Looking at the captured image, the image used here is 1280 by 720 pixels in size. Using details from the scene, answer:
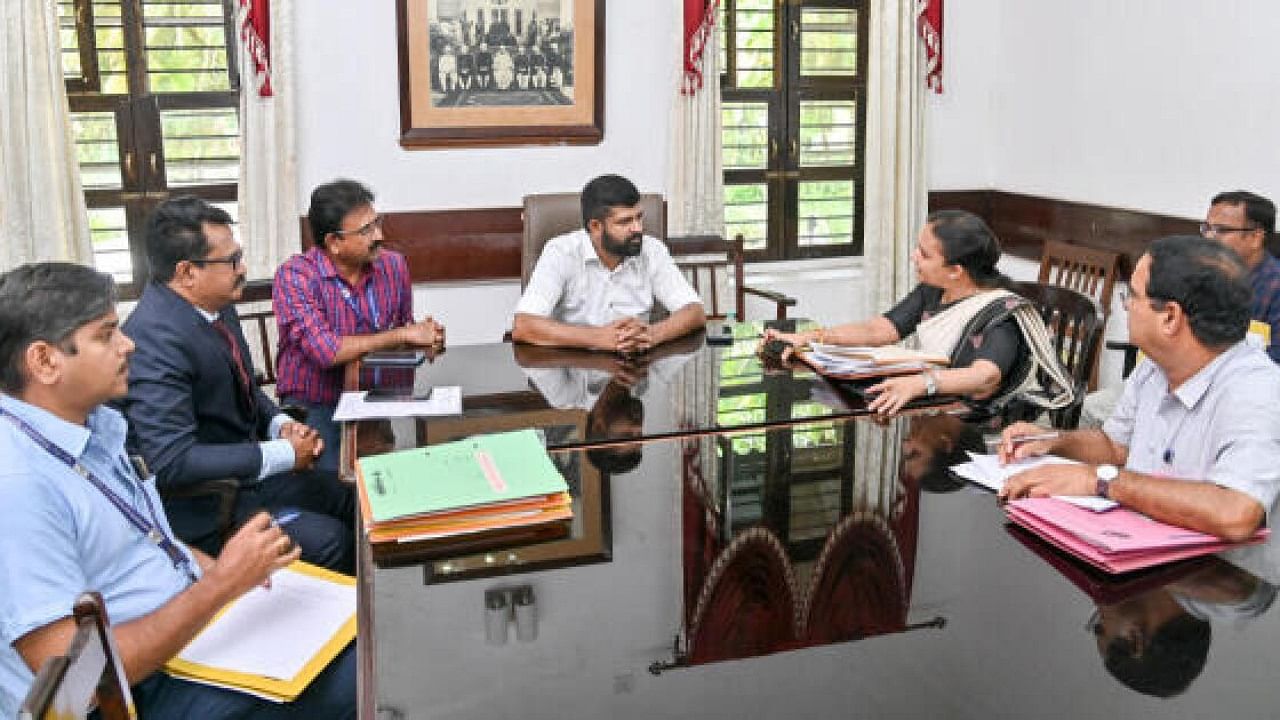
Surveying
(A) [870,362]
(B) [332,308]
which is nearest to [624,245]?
(B) [332,308]

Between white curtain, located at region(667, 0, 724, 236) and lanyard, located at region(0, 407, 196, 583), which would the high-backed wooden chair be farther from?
lanyard, located at region(0, 407, 196, 583)

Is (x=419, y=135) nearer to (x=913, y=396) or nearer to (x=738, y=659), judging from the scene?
(x=913, y=396)

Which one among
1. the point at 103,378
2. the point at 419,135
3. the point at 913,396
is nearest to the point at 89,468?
the point at 103,378

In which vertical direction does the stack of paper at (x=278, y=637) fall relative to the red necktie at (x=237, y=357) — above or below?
below

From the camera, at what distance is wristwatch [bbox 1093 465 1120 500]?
1.67 metres

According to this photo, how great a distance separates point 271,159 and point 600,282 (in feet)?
5.78

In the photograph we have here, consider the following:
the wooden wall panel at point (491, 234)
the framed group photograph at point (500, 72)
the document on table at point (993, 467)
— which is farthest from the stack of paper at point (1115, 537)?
the framed group photograph at point (500, 72)

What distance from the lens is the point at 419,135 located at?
461cm

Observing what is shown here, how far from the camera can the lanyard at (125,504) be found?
151 centimetres

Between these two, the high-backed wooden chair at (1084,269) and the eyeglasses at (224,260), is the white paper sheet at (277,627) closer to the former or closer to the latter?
the eyeglasses at (224,260)

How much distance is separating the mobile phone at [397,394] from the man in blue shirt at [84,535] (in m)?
0.72

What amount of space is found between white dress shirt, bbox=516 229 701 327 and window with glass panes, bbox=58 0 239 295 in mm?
1917

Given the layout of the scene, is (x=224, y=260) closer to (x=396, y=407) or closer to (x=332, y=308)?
(x=396, y=407)

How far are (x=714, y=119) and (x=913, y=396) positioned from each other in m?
2.80
